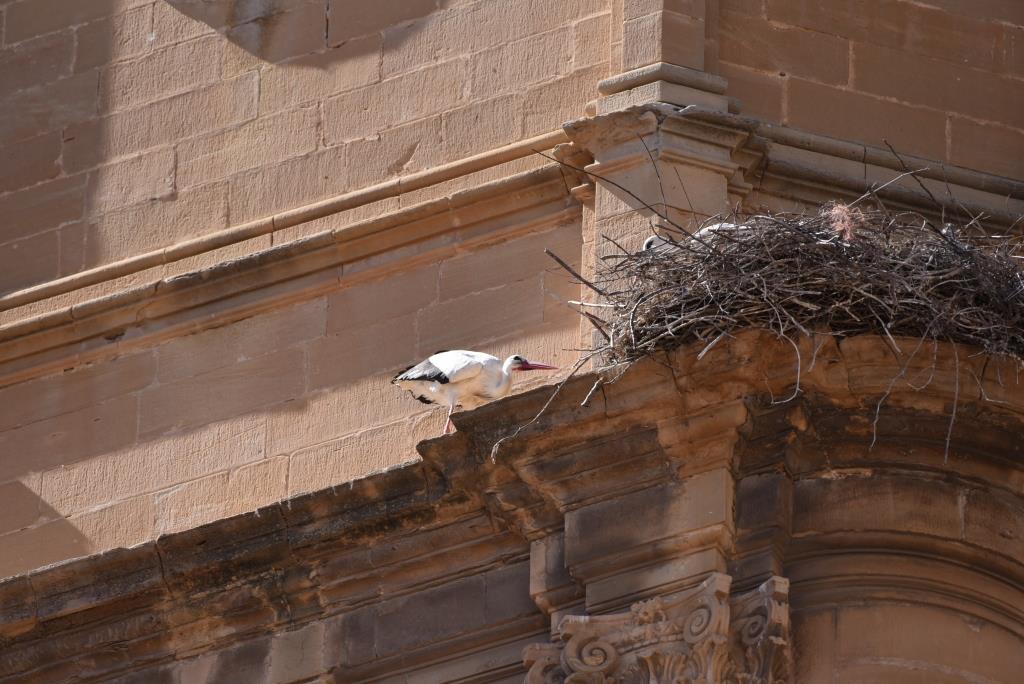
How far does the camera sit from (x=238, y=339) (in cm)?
1255

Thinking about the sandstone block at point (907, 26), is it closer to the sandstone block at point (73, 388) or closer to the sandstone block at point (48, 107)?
the sandstone block at point (73, 388)

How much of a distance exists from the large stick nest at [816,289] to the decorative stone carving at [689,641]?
0.83 metres

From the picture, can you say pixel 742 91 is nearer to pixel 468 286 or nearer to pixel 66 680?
pixel 468 286

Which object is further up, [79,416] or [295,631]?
[79,416]

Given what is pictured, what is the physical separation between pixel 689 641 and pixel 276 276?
105 inches

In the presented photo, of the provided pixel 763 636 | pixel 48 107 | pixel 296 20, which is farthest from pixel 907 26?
pixel 48 107

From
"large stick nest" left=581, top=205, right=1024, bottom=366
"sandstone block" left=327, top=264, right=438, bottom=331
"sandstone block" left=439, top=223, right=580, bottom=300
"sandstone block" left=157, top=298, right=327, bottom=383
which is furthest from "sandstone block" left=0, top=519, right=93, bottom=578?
"large stick nest" left=581, top=205, right=1024, bottom=366

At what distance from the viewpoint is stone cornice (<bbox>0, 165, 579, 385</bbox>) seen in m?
12.3

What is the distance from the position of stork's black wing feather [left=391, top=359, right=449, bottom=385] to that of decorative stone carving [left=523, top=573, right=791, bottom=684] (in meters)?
1.15

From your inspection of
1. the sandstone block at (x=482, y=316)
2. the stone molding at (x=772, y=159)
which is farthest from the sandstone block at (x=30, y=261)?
the stone molding at (x=772, y=159)

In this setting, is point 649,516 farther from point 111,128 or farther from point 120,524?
point 111,128

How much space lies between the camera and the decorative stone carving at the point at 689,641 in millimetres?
10539

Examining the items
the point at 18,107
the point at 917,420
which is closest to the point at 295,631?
the point at 917,420

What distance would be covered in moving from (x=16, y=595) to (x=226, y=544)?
0.81 m
